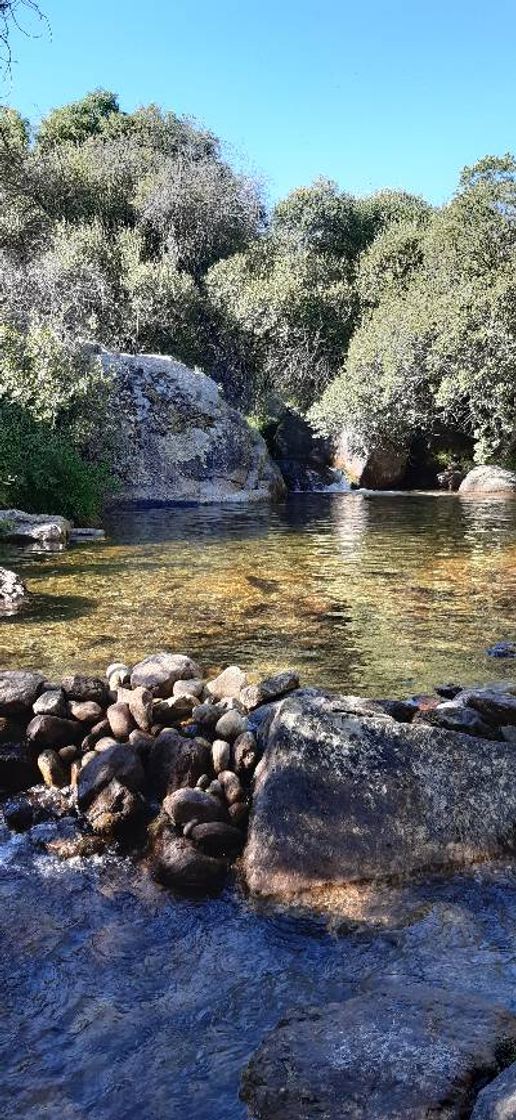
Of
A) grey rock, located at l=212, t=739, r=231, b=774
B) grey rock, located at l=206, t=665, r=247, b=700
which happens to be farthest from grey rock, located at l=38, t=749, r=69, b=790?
grey rock, located at l=206, t=665, r=247, b=700

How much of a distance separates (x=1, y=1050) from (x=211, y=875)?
4.85 ft

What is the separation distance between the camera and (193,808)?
493cm

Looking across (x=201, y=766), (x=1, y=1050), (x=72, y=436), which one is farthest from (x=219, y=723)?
(x=72, y=436)

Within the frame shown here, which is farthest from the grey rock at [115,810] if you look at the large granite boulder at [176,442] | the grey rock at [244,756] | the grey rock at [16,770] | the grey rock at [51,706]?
the large granite boulder at [176,442]

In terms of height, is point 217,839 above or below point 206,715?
below

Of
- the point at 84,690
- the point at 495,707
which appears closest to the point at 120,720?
the point at 84,690

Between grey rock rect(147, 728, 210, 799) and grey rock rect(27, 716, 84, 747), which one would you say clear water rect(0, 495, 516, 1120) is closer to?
grey rock rect(147, 728, 210, 799)

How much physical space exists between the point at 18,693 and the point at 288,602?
528 centimetres

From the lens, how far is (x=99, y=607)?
10.5 meters

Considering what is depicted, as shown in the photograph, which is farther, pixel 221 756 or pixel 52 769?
pixel 52 769

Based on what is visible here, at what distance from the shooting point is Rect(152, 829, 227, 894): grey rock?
4.46 meters

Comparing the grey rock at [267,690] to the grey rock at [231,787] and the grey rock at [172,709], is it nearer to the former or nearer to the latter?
the grey rock at [172,709]

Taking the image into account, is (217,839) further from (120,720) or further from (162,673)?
(162,673)

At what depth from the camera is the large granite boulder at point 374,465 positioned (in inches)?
1451
